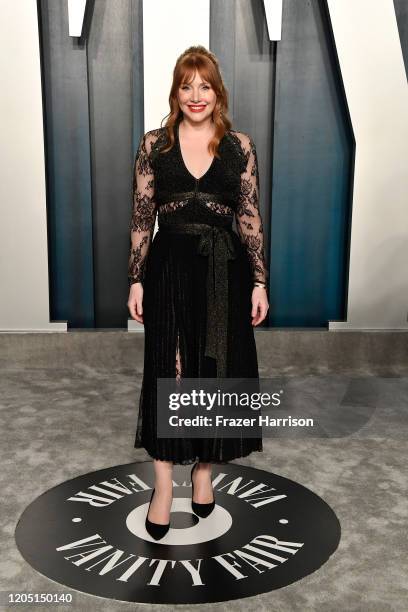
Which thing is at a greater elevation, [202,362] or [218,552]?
[202,362]

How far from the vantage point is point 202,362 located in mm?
2246

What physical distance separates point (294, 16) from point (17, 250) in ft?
7.54

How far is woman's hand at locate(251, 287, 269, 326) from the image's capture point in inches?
92.0

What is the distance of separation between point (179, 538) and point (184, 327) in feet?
2.41

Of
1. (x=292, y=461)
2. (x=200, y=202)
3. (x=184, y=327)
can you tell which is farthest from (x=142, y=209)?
(x=292, y=461)

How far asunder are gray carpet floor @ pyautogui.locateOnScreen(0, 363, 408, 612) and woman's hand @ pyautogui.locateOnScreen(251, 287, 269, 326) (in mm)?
819

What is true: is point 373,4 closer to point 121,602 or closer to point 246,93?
point 246,93

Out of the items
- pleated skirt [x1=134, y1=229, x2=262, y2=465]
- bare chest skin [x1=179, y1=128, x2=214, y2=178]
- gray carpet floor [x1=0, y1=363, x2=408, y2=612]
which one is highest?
bare chest skin [x1=179, y1=128, x2=214, y2=178]

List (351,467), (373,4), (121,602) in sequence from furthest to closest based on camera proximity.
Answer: (373,4)
(351,467)
(121,602)

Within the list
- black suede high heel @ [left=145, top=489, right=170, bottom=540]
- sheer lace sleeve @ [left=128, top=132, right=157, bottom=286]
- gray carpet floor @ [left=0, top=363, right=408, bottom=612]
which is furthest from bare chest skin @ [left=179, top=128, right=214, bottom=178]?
gray carpet floor @ [left=0, top=363, right=408, bottom=612]

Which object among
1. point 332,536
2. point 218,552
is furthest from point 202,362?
point 332,536

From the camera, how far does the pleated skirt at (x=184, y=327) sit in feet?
7.27

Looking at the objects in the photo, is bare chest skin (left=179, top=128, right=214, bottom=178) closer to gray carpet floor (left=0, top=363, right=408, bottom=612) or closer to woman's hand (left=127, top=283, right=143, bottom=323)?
woman's hand (left=127, top=283, right=143, bottom=323)

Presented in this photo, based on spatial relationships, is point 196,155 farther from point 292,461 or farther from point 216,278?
point 292,461
